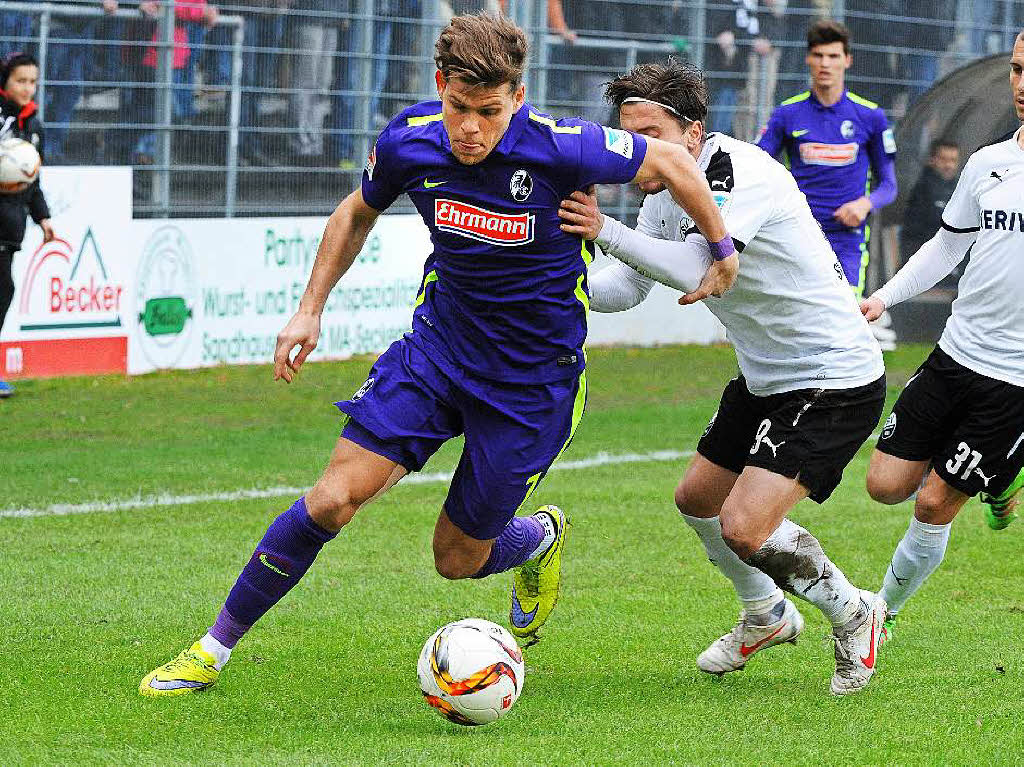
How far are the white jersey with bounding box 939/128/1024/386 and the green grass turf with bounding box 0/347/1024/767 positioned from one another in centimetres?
104

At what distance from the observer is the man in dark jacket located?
11.0 metres

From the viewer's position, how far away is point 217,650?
5.02 metres

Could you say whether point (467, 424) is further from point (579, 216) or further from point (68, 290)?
point (68, 290)

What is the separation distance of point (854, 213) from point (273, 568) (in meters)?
6.76

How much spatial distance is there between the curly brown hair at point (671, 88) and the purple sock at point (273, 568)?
1.64 m

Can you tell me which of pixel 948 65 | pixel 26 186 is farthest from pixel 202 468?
pixel 948 65

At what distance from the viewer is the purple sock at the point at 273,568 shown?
4.94m

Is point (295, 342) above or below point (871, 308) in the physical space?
below

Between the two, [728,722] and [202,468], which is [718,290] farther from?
[202,468]

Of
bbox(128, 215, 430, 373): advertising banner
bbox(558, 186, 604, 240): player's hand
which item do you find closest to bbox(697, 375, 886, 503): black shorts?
bbox(558, 186, 604, 240): player's hand

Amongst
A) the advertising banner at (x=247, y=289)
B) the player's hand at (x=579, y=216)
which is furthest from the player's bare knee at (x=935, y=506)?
the advertising banner at (x=247, y=289)

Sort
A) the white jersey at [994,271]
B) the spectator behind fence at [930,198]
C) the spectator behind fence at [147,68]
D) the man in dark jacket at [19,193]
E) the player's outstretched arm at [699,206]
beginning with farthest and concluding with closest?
the spectator behind fence at [930,198], the spectator behind fence at [147,68], the man in dark jacket at [19,193], the white jersey at [994,271], the player's outstretched arm at [699,206]

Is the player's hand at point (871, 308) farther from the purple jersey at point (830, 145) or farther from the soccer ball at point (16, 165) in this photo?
the soccer ball at point (16, 165)

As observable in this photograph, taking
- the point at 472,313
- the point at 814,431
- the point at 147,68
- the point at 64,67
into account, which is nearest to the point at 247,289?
the point at 147,68
